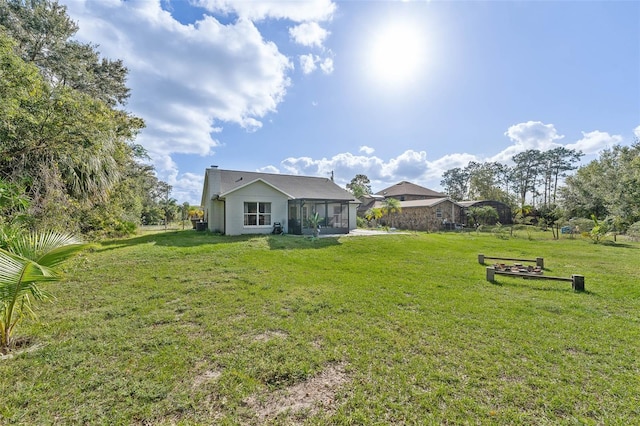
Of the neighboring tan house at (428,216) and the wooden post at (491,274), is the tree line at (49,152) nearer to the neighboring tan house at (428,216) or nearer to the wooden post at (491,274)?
the wooden post at (491,274)

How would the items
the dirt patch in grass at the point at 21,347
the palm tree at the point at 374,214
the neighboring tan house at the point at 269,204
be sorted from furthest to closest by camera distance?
the palm tree at the point at 374,214
the neighboring tan house at the point at 269,204
the dirt patch in grass at the point at 21,347

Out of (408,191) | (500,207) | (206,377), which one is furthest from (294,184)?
(500,207)

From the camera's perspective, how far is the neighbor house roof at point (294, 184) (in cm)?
1761

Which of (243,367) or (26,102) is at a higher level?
(26,102)

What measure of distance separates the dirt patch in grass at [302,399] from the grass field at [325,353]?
1 cm

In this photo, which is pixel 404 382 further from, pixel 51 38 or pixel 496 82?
pixel 51 38

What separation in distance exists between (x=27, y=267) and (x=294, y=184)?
17402mm

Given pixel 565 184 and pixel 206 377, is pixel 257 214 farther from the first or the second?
pixel 565 184

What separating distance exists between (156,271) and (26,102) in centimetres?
458

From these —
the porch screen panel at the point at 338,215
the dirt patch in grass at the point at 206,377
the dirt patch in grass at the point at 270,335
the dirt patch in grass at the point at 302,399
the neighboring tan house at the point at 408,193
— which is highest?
the neighboring tan house at the point at 408,193

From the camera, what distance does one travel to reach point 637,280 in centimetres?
699

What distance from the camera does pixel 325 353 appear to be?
3.34m

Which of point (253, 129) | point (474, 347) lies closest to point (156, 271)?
point (474, 347)

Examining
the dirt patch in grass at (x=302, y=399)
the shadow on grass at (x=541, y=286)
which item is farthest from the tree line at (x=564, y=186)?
the dirt patch in grass at (x=302, y=399)
